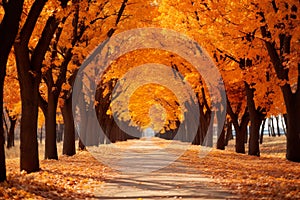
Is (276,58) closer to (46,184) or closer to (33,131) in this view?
(33,131)

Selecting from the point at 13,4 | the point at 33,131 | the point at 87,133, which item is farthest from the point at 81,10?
the point at 87,133

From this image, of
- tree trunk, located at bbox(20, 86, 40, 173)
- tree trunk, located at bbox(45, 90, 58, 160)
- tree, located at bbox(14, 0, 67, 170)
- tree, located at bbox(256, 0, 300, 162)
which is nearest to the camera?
tree, located at bbox(14, 0, 67, 170)

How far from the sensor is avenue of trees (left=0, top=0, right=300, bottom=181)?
14023 mm

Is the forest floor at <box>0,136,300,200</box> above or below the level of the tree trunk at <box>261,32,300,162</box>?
below

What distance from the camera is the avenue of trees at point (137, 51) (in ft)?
46.0

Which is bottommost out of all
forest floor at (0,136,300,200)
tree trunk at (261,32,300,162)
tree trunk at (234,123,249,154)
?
forest floor at (0,136,300,200)

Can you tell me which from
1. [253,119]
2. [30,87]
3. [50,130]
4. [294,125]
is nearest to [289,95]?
[294,125]

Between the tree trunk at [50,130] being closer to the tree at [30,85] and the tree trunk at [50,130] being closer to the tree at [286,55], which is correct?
the tree at [30,85]

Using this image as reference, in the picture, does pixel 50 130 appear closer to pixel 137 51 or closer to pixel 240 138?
pixel 137 51

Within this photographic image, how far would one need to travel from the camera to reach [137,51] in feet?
99.3

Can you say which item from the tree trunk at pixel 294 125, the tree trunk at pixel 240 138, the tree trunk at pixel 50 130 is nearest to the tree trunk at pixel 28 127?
the tree trunk at pixel 50 130

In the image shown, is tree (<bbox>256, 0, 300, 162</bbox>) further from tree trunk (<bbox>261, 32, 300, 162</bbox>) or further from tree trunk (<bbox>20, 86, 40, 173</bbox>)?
tree trunk (<bbox>20, 86, 40, 173</bbox>)

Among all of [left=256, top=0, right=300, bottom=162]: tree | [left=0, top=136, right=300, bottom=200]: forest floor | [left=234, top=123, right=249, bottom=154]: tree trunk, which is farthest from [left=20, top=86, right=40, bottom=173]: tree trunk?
[left=234, top=123, right=249, bottom=154]: tree trunk

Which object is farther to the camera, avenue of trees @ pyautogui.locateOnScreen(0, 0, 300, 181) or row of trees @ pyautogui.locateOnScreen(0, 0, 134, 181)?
avenue of trees @ pyautogui.locateOnScreen(0, 0, 300, 181)
